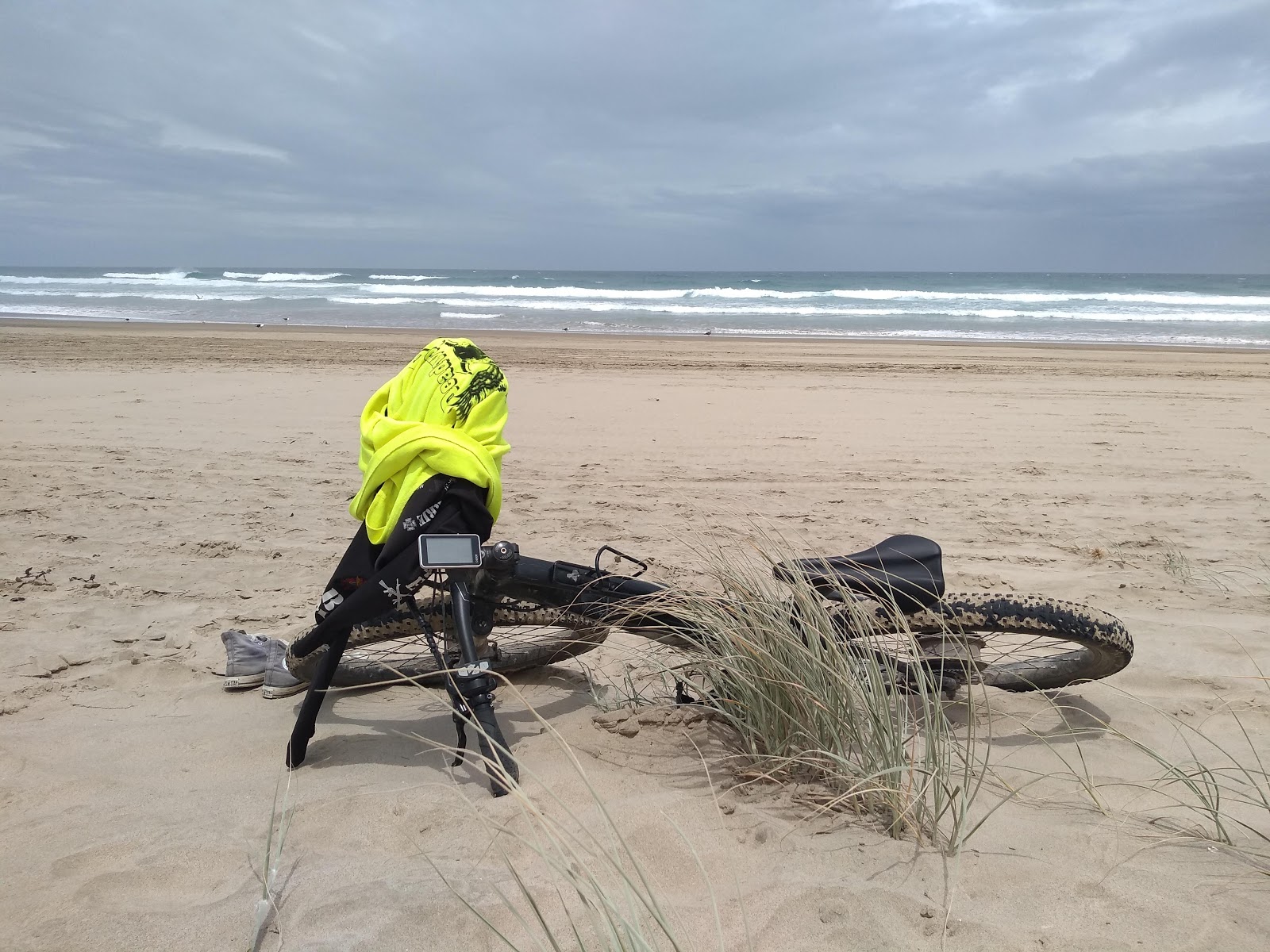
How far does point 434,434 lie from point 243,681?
156 cm

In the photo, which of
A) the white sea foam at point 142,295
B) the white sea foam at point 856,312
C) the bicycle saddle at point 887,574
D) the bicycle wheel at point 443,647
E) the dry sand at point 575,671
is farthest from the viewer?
the white sea foam at point 142,295

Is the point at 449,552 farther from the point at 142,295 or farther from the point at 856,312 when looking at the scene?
the point at 142,295

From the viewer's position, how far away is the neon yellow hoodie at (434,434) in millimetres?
2498

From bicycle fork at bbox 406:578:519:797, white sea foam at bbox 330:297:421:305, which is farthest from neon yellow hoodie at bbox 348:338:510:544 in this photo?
white sea foam at bbox 330:297:421:305

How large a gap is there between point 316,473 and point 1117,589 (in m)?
5.40

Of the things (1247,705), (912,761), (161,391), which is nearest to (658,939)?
(912,761)

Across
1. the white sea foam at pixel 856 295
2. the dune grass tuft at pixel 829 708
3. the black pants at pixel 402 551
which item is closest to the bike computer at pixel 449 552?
the black pants at pixel 402 551

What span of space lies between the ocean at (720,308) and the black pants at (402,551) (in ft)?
66.8

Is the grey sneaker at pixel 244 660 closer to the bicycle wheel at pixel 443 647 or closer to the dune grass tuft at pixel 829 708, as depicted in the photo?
the bicycle wheel at pixel 443 647

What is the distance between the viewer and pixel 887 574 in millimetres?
2605

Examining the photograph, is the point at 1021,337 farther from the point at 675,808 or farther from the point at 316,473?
the point at 675,808

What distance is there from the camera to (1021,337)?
22.7 m

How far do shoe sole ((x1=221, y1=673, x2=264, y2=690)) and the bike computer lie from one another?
53.5 inches

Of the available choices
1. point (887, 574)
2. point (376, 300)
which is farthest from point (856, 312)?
point (887, 574)
